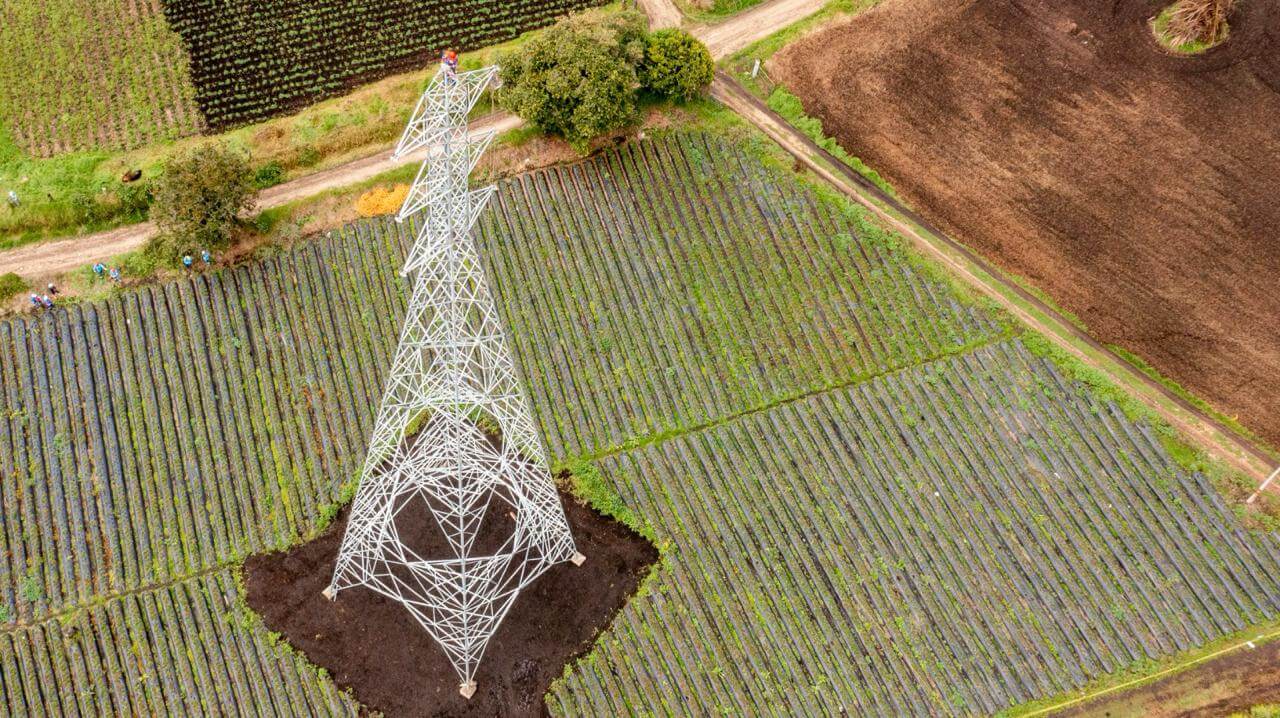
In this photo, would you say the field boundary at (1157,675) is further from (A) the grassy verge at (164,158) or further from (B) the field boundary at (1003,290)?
(A) the grassy verge at (164,158)

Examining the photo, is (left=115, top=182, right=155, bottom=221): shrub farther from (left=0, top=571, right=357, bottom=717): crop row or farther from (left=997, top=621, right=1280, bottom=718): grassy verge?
(left=997, top=621, right=1280, bottom=718): grassy verge

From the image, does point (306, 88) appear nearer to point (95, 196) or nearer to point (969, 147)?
point (95, 196)

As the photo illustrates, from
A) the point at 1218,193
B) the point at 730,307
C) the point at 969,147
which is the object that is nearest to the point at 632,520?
the point at 730,307

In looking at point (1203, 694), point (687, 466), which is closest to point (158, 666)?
point (687, 466)

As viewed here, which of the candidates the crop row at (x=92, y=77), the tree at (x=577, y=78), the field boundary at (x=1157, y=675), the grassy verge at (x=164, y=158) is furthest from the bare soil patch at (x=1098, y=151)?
the crop row at (x=92, y=77)

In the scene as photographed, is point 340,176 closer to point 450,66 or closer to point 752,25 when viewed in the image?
point 450,66

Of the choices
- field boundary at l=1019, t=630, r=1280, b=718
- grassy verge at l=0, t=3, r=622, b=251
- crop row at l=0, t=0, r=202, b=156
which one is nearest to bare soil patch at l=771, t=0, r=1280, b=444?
field boundary at l=1019, t=630, r=1280, b=718
